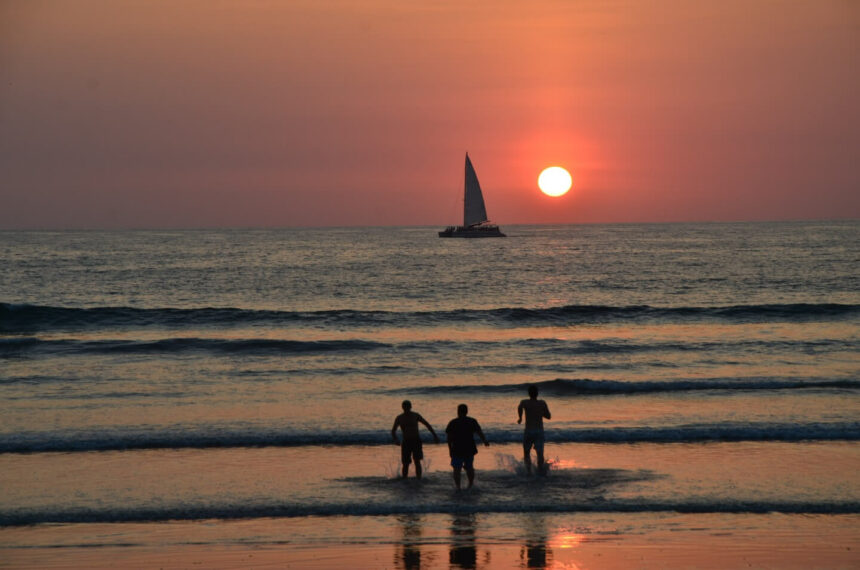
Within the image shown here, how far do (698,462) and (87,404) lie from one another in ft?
53.9

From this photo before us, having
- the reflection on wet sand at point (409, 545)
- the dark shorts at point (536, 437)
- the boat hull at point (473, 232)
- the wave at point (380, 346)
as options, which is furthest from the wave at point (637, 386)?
the boat hull at point (473, 232)

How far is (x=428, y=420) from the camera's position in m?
22.6

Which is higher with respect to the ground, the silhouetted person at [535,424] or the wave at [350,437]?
the silhouetted person at [535,424]

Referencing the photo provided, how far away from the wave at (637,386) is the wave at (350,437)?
540cm

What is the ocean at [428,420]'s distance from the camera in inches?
537

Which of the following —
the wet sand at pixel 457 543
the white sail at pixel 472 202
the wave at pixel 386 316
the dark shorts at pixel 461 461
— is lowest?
the wet sand at pixel 457 543

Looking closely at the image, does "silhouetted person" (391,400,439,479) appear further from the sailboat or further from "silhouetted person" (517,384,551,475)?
the sailboat

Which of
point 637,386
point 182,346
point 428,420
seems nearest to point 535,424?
point 428,420

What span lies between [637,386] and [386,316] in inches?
831

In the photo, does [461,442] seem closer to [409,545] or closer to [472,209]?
[409,545]

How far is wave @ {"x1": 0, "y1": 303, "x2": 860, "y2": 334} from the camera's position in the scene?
4431cm

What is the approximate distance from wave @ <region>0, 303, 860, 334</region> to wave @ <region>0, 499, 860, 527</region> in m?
28.8

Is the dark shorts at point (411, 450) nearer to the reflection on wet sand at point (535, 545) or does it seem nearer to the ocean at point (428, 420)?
the ocean at point (428, 420)

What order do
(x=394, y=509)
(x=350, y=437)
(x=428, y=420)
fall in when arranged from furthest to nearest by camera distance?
(x=428, y=420) → (x=350, y=437) → (x=394, y=509)
